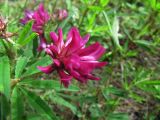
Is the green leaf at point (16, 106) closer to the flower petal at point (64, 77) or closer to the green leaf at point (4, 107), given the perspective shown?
the green leaf at point (4, 107)

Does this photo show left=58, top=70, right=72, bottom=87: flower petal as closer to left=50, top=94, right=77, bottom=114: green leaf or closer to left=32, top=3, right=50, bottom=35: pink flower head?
left=32, top=3, right=50, bottom=35: pink flower head

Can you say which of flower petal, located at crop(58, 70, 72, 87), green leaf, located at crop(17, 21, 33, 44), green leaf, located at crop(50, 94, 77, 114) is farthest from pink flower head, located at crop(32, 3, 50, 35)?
flower petal, located at crop(58, 70, 72, 87)

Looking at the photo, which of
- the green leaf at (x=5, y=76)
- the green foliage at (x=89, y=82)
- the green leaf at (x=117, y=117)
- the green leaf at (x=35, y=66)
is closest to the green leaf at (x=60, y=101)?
the green foliage at (x=89, y=82)

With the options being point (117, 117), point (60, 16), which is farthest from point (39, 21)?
point (117, 117)

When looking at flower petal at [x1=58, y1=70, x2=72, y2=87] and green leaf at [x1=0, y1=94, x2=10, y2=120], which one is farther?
green leaf at [x1=0, y1=94, x2=10, y2=120]

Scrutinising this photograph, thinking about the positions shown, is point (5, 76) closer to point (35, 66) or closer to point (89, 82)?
point (35, 66)

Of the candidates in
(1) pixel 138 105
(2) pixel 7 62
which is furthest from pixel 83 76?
(1) pixel 138 105
